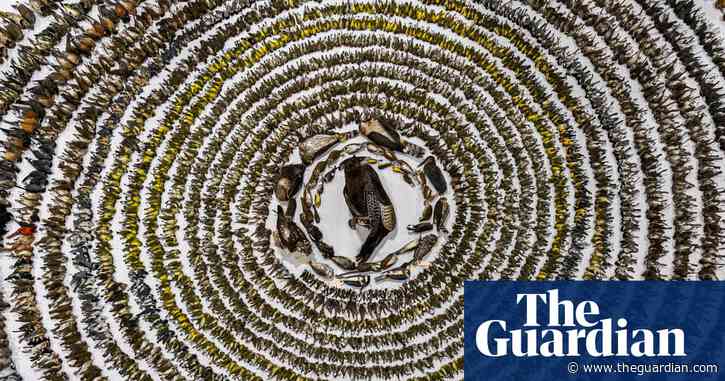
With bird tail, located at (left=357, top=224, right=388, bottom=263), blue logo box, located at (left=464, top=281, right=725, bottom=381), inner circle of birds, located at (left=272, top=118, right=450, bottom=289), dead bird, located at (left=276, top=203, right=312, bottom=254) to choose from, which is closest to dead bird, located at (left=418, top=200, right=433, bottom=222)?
inner circle of birds, located at (left=272, top=118, right=450, bottom=289)

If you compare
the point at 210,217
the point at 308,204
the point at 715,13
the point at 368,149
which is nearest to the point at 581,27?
the point at 715,13

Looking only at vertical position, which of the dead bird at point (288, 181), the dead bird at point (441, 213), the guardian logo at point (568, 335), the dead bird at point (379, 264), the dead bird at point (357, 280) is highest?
the dead bird at point (288, 181)

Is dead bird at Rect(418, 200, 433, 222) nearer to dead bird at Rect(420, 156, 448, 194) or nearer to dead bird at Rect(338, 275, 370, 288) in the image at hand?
dead bird at Rect(420, 156, 448, 194)

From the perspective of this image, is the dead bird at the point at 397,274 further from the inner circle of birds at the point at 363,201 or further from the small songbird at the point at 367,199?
the small songbird at the point at 367,199

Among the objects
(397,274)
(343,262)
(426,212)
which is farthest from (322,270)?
(426,212)

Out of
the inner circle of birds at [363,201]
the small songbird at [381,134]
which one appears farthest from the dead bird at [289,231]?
the small songbird at [381,134]

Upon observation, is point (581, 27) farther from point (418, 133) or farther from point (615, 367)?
point (615, 367)

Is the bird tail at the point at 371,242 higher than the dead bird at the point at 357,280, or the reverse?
the bird tail at the point at 371,242

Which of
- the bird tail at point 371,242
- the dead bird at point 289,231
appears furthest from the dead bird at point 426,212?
the dead bird at point 289,231
